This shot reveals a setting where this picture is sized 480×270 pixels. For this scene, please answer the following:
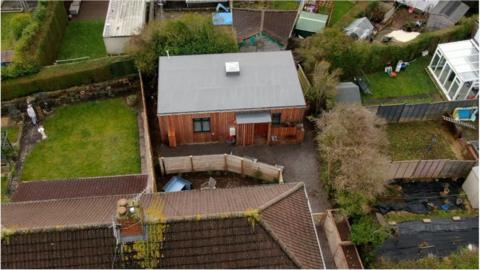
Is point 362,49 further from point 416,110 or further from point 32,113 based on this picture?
point 32,113

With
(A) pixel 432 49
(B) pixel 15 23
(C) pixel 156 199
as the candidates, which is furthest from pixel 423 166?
(B) pixel 15 23

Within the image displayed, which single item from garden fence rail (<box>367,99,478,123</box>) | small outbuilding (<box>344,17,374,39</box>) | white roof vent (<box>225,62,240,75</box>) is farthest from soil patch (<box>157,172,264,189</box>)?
small outbuilding (<box>344,17,374,39</box>)

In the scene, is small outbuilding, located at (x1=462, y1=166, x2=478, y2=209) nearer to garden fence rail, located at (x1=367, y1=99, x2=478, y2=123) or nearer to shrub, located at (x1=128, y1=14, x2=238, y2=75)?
garden fence rail, located at (x1=367, y1=99, x2=478, y2=123)

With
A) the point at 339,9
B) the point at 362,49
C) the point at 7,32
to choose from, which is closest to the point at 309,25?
the point at 362,49

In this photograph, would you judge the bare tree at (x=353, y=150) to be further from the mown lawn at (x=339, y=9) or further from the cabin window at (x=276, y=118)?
the mown lawn at (x=339, y=9)

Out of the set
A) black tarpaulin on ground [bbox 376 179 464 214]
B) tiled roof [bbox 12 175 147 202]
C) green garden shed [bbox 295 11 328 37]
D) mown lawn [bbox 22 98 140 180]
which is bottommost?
black tarpaulin on ground [bbox 376 179 464 214]

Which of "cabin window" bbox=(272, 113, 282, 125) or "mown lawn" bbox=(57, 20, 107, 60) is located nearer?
"cabin window" bbox=(272, 113, 282, 125)
